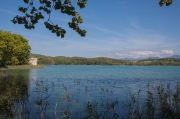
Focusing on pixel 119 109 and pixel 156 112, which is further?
pixel 119 109

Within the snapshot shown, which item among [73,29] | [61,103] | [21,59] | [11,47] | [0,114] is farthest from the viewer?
[21,59]

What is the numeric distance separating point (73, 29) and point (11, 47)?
57.0 m

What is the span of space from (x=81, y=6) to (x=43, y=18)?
4.57 ft

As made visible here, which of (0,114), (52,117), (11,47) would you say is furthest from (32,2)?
(11,47)

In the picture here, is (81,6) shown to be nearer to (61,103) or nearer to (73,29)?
(73,29)

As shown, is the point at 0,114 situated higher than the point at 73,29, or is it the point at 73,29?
the point at 73,29

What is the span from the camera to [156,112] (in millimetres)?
12109

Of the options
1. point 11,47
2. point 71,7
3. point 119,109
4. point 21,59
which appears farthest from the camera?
point 21,59

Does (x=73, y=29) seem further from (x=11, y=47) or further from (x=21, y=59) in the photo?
(x=21, y=59)

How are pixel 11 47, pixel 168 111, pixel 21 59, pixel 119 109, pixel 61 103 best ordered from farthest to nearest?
pixel 21 59, pixel 11 47, pixel 61 103, pixel 119 109, pixel 168 111

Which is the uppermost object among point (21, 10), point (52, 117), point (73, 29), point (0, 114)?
point (21, 10)

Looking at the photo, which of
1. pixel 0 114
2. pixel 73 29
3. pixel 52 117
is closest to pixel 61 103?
pixel 52 117

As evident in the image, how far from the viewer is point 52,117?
11.6 metres

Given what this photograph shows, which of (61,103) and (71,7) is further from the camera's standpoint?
(61,103)
